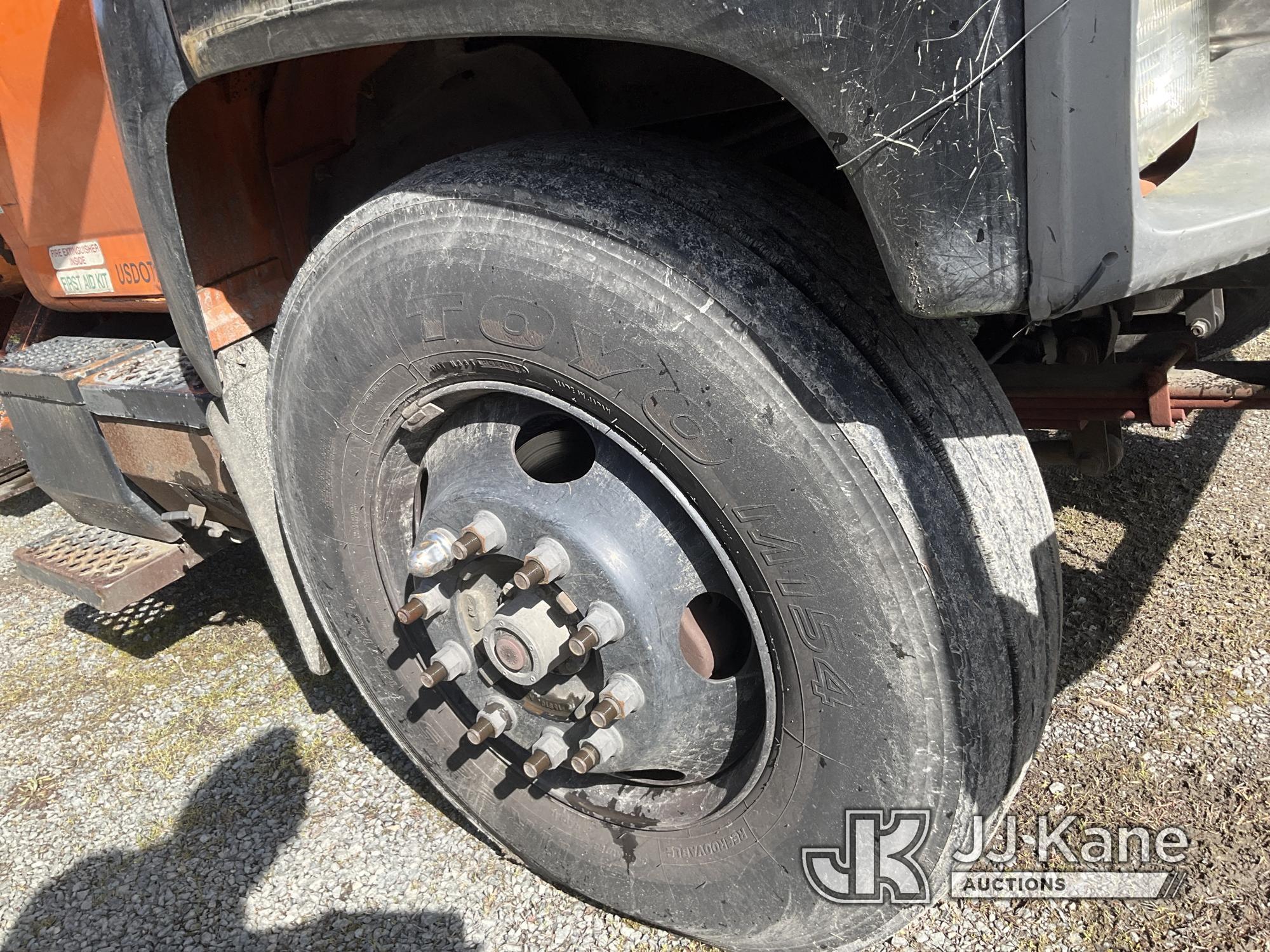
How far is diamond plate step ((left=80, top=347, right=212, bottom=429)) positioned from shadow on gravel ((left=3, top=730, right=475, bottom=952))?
3.02 feet

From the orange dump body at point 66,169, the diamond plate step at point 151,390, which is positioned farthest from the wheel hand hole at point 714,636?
the orange dump body at point 66,169

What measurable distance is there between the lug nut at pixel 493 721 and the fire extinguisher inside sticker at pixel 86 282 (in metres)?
1.51

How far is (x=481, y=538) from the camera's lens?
5.05 feet

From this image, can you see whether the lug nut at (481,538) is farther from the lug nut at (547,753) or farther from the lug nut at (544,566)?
the lug nut at (547,753)

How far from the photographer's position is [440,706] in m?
1.86

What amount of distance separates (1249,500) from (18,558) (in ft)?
12.4

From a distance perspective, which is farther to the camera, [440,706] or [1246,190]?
[440,706]

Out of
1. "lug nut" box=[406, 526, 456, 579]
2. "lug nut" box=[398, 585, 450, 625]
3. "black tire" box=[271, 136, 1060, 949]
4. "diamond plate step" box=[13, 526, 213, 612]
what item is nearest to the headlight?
"black tire" box=[271, 136, 1060, 949]

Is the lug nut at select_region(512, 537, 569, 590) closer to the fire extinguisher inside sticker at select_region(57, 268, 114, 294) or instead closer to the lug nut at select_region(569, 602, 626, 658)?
the lug nut at select_region(569, 602, 626, 658)

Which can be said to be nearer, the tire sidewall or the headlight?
the headlight

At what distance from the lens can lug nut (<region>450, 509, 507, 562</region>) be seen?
1539 mm

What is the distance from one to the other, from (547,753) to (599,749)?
126 mm

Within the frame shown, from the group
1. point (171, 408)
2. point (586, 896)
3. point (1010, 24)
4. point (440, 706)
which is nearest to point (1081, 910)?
point (586, 896)

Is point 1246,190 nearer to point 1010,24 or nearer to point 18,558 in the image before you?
point 1010,24
